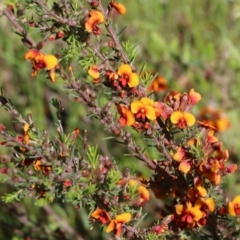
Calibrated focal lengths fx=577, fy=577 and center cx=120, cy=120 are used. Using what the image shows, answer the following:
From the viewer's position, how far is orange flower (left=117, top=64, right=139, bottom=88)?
1.86 metres

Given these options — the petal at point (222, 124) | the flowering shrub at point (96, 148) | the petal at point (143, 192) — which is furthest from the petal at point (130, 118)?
the petal at point (222, 124)

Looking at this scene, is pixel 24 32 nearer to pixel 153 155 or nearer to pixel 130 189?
pixel 130 189

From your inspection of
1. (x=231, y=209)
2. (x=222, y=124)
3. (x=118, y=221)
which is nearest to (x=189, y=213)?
(x=231, y=209)

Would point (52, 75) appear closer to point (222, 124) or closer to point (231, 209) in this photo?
point (231, 209)

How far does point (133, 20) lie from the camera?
4676mm

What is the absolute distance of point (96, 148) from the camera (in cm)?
187

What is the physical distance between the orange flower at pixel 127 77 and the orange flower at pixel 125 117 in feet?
0.27

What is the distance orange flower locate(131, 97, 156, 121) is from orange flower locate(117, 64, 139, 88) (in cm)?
6

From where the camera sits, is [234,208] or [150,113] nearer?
[150,113]

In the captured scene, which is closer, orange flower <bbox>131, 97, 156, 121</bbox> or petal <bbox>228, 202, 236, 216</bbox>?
orange flower <bbox>131, 97, 156, 121</bbox>

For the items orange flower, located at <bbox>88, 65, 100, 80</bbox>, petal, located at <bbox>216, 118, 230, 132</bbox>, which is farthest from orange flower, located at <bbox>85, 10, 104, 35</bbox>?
petal, located at <bbox>216, 118, 230, 132</bbox>

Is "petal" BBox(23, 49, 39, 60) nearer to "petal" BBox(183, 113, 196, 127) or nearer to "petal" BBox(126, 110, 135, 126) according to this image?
"petal" BBox(126, 110, 135, 126)

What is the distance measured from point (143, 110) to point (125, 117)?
8cm

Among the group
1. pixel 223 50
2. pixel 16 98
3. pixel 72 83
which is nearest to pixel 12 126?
pixel 16 98
